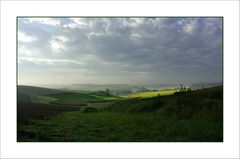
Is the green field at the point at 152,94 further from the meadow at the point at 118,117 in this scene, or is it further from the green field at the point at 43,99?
the green field at the point at 43,99

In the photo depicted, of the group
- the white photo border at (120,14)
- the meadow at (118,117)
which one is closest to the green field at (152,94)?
the meadow at (118,117)

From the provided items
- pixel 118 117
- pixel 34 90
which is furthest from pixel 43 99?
pixel 118 117

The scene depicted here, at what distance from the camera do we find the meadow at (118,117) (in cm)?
626

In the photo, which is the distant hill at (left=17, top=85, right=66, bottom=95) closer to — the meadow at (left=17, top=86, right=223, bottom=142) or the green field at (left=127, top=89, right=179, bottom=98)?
the meadow at (left=17, top=86, right=223, bottom=142)

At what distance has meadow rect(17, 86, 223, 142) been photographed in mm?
6262

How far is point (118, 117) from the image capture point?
6359 mm

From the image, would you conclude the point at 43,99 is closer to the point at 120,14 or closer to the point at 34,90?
the point at 34,90

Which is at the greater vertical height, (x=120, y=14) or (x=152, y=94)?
(x=120, y=14)

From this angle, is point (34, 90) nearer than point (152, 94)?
Yes

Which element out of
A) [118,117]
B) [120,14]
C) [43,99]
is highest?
[120,14]

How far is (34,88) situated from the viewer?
6.24 metres

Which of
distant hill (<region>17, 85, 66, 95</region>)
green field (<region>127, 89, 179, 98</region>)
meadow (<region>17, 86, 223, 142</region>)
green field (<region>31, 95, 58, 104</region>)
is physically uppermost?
distant hill (<region>17, 85, 66, 95</region>)

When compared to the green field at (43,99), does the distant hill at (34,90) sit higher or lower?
higher

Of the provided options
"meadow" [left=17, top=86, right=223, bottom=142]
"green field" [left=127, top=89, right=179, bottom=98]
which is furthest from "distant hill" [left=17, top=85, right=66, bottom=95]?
"green field" [left=127, top=89, right=179, bottom=98]
